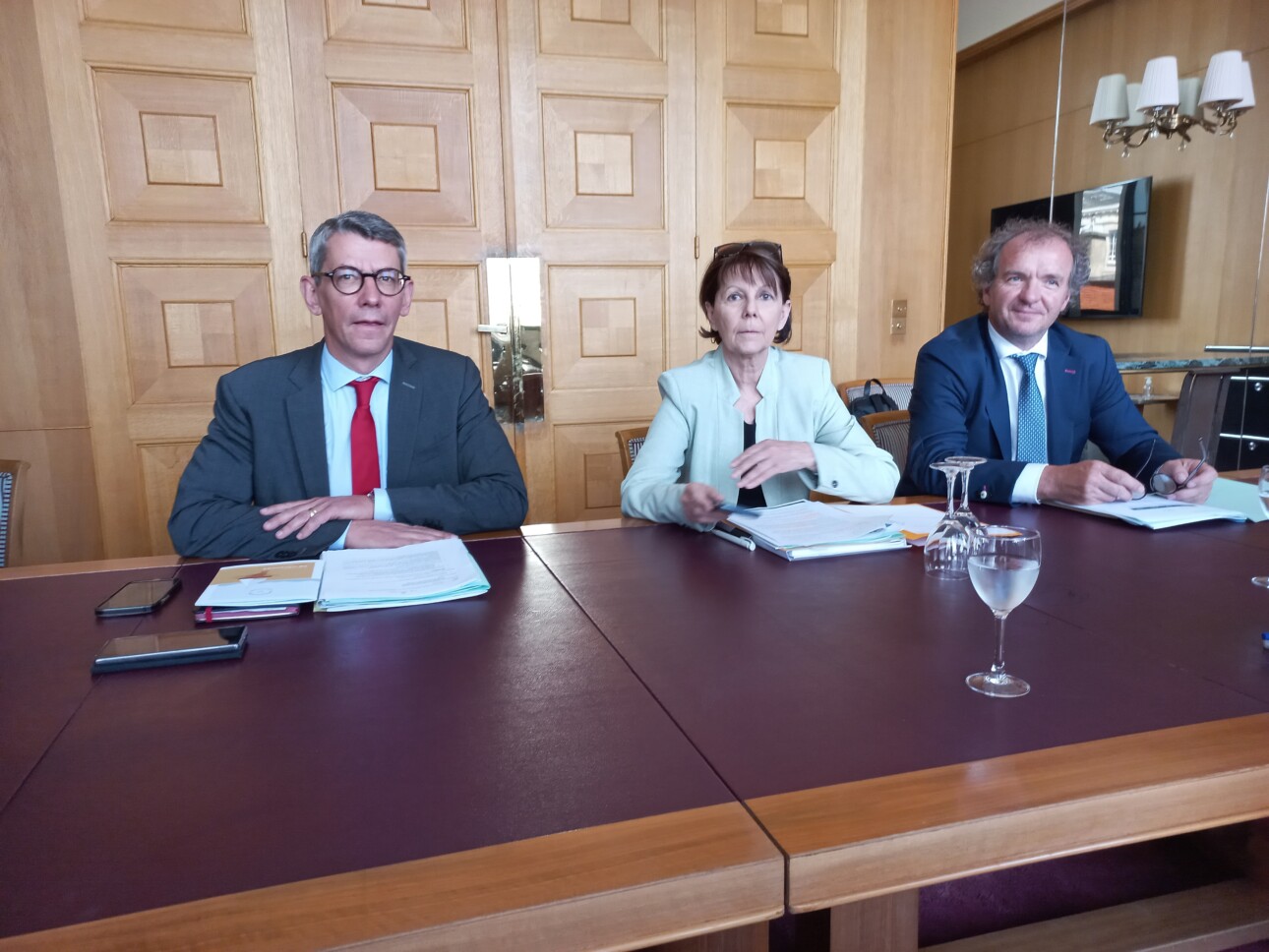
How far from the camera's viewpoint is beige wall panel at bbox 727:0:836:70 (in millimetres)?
3338

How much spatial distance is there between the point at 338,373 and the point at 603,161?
1781 millimetres

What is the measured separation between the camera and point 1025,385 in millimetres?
2105

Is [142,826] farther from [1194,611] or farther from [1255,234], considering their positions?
[1255,234]

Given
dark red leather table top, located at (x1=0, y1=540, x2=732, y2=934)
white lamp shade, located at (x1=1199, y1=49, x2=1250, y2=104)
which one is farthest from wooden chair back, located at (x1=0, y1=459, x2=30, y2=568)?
white lamp shade, located at (x1=1199, y1=49, x2=1250, y2=104)

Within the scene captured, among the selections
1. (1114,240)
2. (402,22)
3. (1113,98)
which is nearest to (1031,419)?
(402,22)

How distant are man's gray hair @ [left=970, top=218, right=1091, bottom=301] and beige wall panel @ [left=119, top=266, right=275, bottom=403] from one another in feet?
7.90

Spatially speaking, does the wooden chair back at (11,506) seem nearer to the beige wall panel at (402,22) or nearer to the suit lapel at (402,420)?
the suit lapel at (402,420)

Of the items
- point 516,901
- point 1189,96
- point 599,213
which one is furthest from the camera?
point 1189,96

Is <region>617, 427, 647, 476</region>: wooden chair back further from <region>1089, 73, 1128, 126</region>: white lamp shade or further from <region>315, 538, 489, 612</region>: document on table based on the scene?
<region>1089, 73, 1128, 126</region>: white lamp shade

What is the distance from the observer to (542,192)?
3.22m

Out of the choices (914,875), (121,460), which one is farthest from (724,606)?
(121,460)

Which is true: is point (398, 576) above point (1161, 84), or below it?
below

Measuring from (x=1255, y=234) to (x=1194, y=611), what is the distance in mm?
4497

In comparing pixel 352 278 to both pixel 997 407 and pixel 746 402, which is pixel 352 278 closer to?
pixel 746 402
